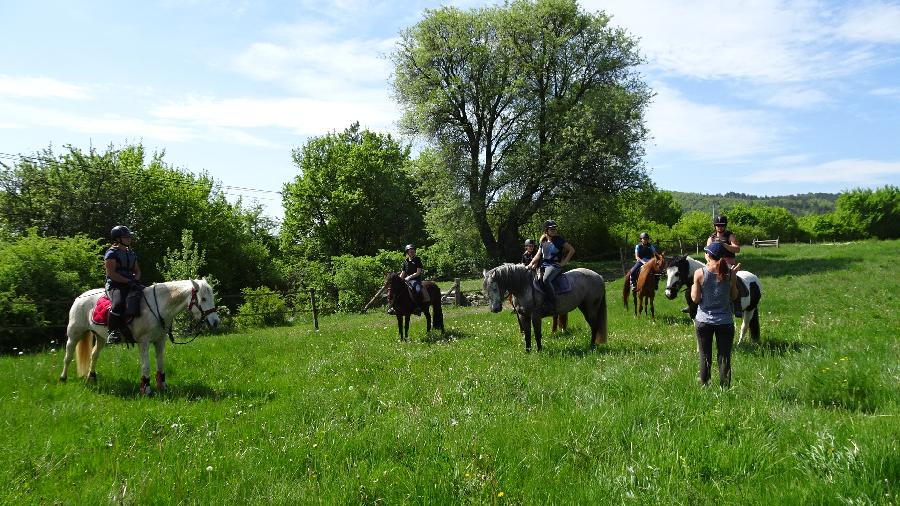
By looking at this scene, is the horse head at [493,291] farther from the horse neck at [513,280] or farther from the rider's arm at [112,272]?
the rider's arm at [112,272]

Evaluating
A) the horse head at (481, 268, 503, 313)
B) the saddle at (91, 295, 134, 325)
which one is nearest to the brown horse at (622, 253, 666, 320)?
the horse head at (481, 268, 503, 313)

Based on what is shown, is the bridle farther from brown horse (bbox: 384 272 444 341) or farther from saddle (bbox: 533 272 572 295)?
saddle (bbox: 533 272 572 295)

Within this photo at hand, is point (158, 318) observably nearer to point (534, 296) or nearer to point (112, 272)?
point (112, 272)

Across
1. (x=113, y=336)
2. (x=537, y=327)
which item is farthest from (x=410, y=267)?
(x=113, y=336)

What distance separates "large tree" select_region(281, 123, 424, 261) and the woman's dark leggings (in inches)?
1736

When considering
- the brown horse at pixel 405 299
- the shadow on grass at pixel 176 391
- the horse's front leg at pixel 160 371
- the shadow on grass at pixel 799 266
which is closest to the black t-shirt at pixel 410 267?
the brown horse at pixel 405 299

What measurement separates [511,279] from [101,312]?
8320mm

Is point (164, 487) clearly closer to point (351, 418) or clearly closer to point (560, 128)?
point (351, 418)

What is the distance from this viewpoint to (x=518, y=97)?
1382 inches

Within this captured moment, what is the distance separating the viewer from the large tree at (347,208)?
163 ft

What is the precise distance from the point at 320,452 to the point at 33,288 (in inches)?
686

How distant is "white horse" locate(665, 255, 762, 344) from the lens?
413 inches

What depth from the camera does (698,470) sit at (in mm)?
4285

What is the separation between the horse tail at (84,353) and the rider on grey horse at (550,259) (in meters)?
9.27
